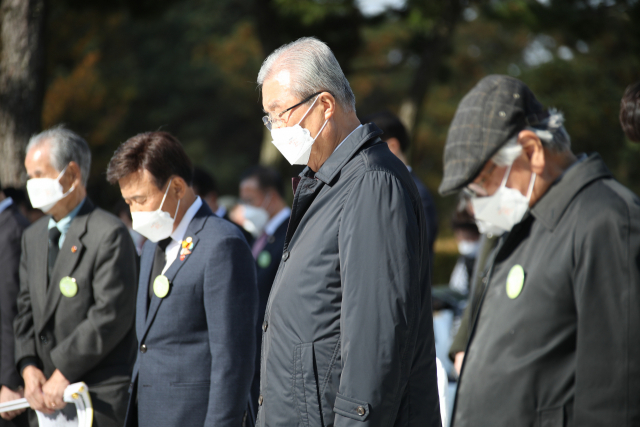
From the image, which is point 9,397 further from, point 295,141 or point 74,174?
point 295,141

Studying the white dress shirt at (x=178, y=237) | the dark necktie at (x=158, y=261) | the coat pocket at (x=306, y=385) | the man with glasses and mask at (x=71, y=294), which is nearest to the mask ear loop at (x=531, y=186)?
the coat pocket at (x=306, y=385)

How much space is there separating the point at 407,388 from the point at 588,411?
509mm

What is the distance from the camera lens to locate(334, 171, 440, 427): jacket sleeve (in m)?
1.77

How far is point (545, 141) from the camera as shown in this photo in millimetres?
2268

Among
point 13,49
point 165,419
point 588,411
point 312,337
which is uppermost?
point 13,49

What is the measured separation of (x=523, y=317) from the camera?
6.55 ft

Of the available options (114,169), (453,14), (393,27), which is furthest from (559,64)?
(114,169)

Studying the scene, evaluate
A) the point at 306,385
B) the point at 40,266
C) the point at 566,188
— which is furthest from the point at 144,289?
the point at 566,188

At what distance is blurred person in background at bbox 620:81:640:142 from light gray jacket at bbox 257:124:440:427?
1.03 metres

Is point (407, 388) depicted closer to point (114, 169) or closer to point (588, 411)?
point (588, 411)

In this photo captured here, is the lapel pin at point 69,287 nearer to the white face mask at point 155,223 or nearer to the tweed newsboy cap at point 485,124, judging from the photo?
the white face mask at point 155,223

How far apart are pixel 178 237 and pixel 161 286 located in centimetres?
29

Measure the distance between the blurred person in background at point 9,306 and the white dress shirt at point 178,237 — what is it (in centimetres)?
142

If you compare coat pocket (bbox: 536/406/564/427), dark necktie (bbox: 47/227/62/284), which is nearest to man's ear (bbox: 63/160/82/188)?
dark necktie (bbox: 47/227/62/284)
